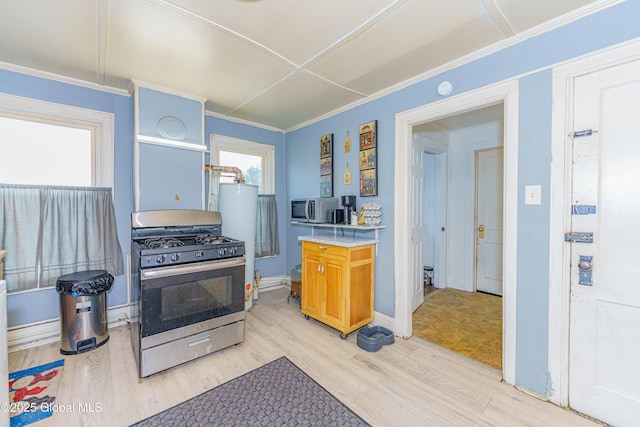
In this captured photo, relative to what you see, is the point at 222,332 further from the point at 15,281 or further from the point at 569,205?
the point at 569,205

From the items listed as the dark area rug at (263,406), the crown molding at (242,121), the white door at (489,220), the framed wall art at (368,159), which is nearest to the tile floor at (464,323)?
the white door at (489,220)

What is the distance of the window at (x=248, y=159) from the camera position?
3579 mm

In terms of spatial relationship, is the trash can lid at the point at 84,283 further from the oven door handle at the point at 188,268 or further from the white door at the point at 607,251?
the white door at the point at 607,251

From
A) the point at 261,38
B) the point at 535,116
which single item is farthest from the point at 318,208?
the point at 535,116

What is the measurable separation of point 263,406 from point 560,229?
225 cm

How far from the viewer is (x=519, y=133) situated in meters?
1.87

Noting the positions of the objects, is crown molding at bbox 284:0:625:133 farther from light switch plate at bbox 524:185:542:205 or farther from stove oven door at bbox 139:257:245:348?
stove oven door at bbox 139:257:245:348

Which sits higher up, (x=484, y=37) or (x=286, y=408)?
(x=484, y=37)

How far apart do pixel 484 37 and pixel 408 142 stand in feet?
3.18

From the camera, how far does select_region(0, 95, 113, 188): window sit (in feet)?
7.78

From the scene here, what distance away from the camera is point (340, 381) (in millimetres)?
1962

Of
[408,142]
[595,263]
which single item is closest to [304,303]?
[408,142]

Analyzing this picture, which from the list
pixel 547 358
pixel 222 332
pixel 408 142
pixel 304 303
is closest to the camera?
pixel 547 358

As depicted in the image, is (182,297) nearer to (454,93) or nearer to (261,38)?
(261,38)
